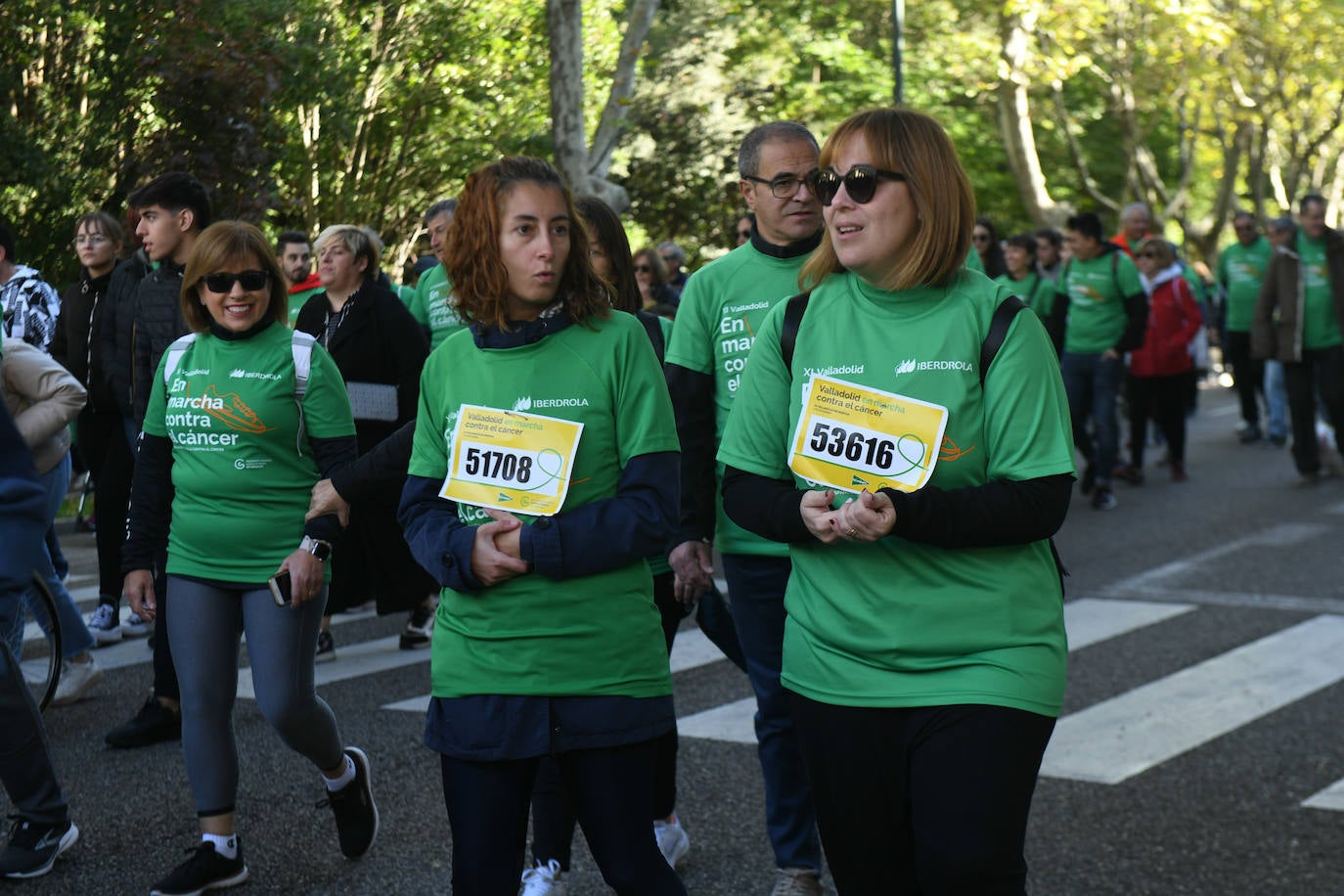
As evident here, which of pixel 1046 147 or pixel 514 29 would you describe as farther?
pixel 1046 147

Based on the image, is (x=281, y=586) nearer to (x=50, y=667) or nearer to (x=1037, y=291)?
(x=50, y=667)

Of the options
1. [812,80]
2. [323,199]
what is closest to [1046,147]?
[812,80]

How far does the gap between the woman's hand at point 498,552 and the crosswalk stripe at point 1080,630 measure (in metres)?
3.35

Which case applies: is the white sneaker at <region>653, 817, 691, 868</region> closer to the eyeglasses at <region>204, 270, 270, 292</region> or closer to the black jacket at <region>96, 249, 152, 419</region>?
the eyeglasses at <region>204, 270, 270, 292</region>

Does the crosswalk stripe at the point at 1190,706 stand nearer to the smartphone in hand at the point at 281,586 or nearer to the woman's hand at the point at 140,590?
the smartphone in hand at the point at 281,586

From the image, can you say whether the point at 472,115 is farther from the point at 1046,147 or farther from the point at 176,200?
the point at 1046,147

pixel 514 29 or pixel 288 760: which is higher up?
pixel 514 29

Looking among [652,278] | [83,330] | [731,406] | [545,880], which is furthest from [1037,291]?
[545,880]

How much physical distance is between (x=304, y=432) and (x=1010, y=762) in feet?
8.23

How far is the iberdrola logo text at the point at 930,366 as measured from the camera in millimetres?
3035

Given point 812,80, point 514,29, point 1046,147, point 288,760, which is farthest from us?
point 1046,147

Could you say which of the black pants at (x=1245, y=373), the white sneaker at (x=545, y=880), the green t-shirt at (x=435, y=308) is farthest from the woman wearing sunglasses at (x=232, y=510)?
the black pants at (x=1245, y=373)

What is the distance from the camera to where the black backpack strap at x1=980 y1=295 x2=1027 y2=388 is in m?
3.03

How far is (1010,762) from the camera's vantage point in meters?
2.96
